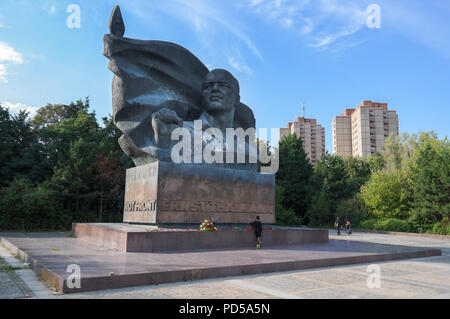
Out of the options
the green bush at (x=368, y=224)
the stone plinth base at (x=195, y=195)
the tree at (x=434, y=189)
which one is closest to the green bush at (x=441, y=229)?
the tree at (x=434, y=189)

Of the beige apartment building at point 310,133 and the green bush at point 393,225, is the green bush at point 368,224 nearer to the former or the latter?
the green bush at point 393,225

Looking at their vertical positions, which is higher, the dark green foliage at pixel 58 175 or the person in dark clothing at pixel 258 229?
the dark green foliage at pixel 58 175

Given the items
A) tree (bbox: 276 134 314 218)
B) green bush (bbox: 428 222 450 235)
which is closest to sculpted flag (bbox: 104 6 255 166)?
green bush (bbox: 428 222 450 235)

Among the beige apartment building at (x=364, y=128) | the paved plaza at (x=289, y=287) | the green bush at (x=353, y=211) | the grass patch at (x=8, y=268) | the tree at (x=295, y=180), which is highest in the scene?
the beige apartment building at (x=364, y=128)

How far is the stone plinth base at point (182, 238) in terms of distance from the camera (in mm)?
8180

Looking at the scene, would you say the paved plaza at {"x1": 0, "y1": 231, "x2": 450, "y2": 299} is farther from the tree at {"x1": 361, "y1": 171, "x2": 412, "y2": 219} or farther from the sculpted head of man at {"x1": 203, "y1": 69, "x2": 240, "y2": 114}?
the tree at {"x1": 361, "y1": 171, "x2": 412, "y2": 219}

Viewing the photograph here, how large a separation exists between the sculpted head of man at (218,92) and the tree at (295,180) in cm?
2481

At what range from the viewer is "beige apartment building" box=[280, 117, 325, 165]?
98162 mm

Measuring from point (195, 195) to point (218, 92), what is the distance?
382 centimetres

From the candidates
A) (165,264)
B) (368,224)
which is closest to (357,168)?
(368,224)

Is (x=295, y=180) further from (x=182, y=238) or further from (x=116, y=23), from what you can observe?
(x=182, y=238)
